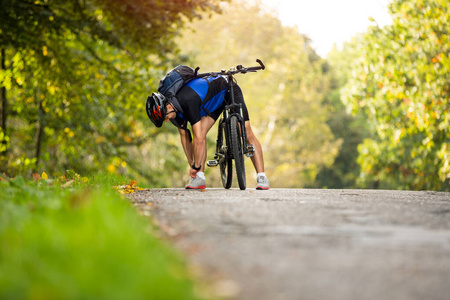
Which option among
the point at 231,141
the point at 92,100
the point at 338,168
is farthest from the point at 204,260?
the point at 338,168

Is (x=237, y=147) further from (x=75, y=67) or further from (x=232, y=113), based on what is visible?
(x=75, y=67)

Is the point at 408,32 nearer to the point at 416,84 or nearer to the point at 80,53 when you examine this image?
the point at 416,84

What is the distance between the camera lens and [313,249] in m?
3.21

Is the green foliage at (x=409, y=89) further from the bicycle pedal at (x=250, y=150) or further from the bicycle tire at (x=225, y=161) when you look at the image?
the bicycle pedal at (x=250, y=150)

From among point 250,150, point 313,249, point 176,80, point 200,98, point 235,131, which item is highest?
point 176,80

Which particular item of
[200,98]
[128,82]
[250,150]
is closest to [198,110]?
[200,98]

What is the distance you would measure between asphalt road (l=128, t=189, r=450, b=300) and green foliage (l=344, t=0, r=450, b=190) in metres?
9.96

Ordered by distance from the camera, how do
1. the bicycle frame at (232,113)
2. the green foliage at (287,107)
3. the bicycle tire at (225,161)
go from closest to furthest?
1. the bicycle frame at (232,113)
2. the bicycle tire at (225,161)
3. the green foliage at (287,107)

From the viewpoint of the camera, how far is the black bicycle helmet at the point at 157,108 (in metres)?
7.37

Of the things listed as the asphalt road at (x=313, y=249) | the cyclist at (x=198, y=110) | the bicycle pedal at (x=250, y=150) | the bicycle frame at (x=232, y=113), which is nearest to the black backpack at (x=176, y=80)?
the cyclist at (x=198, y=110)

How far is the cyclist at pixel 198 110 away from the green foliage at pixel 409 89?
7258 mm

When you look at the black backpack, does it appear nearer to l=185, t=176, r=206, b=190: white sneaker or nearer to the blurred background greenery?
l=185, t=176, r=206, b=190: white sneaker

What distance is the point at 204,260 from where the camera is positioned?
9.61 ft

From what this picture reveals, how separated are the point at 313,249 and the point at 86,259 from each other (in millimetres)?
1188
